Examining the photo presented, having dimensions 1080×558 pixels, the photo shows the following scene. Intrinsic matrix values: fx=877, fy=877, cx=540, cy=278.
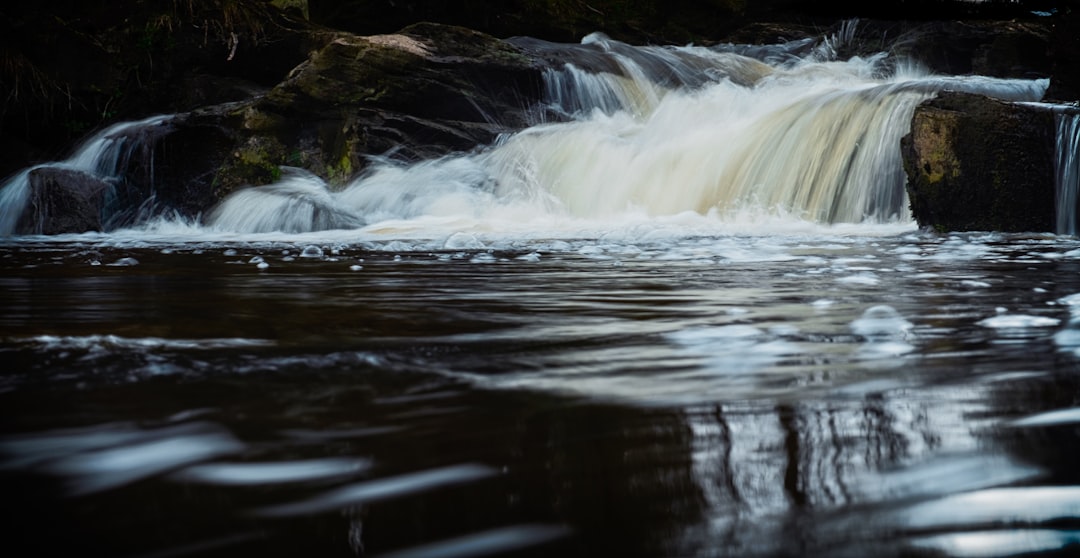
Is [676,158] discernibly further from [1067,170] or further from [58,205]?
[58,205]

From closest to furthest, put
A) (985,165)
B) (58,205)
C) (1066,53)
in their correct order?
(985,165), (1066,53), (58,205)

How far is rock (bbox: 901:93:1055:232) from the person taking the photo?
6.95 meters

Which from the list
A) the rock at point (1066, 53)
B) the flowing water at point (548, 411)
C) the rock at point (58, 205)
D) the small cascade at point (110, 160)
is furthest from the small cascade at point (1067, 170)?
the small cascade at point (110, 160)

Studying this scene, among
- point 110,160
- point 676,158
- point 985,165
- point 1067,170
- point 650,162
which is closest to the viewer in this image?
point 1067,170

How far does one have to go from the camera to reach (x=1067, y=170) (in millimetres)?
6781

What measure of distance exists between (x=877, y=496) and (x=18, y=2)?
14262 mm

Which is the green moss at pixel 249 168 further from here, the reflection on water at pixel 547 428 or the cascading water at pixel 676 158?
the reflection on water at pixel 547 428

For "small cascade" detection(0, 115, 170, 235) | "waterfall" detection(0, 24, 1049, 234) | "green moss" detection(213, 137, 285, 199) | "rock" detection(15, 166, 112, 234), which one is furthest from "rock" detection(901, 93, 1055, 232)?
"small cascade" detection(0, 115, 170, 235)

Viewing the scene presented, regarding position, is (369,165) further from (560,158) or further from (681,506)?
(681,506)

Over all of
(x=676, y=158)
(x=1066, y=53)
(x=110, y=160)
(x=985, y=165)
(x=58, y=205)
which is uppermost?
(x=1066, y=53)

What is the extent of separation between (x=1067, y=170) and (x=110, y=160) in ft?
34.0

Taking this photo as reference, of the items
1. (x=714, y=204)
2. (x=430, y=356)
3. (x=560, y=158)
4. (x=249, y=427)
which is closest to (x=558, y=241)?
(x=714, y=204)

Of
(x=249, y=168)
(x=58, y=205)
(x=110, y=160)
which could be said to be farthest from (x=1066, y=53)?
(x=110, y=160)

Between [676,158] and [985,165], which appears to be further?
[676,158]
